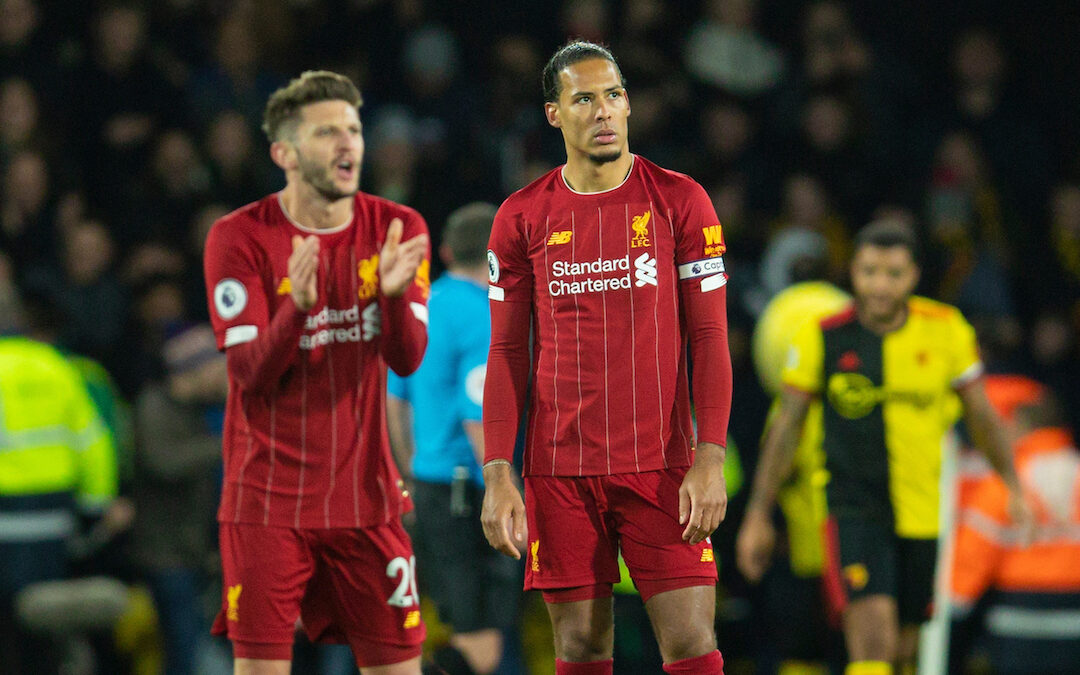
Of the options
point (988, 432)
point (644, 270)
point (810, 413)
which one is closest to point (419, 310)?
point (644, 270)

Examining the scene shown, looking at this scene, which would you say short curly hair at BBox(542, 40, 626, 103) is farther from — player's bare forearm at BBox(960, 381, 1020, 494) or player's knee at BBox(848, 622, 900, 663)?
player's knee at BBox(848, 622, 900, 663)

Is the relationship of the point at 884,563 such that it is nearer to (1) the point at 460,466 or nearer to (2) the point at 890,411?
(2) the point at 890,411

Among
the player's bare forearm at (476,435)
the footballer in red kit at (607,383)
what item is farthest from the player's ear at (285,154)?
the player's bare forearm at (476,435)

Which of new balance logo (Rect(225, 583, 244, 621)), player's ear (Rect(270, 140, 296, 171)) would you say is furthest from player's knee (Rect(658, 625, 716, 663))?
player's ear (Rect(270, 140, 296, 171))

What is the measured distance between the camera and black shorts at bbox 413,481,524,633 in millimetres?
6332

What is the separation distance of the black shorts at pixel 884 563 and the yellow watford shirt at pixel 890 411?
5 centimetres

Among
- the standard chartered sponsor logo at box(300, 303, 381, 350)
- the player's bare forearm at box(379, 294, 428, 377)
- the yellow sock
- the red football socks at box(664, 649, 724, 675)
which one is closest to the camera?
the red football socks at box(664, 649, 724, 675)

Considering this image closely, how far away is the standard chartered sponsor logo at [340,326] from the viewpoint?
4.65 m

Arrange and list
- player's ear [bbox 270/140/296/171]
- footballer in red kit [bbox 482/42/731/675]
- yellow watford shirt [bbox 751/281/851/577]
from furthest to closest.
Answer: yellow watford shirt [bbox 751/281/851/577]
player's ear [bbox 270/140/296/171]
footballer in red kit [bbox 482/42/731/675]

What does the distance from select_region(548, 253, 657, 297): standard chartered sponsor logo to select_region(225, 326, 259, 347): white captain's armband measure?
3.48 feet

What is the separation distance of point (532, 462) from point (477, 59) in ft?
24.3

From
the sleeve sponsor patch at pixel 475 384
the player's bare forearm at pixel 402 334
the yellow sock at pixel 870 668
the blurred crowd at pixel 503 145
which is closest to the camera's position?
the player's bare forearm at pixel 402 334

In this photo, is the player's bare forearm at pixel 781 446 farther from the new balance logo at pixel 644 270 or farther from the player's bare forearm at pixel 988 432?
the new balance logo at pixel 644 270

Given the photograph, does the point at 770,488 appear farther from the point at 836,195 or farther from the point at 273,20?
the point at 273,20
